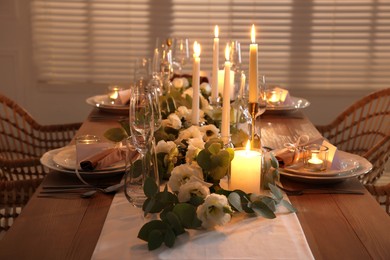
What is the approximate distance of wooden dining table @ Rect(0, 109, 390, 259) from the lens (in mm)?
1370

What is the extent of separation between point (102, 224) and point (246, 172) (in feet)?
1.19

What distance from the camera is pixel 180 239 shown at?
4.55 ft

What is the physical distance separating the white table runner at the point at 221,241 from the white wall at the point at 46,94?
2.87 metres

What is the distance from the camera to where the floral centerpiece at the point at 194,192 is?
1.38m

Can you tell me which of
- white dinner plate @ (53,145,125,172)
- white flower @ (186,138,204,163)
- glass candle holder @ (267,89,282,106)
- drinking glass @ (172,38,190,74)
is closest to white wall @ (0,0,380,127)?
drinking glass @ (172,38,190,74)

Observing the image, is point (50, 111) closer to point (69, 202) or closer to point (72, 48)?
point (72, 48)

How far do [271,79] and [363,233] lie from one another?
288 centimetres

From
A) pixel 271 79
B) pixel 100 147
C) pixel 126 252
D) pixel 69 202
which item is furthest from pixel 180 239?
pixel 271 79

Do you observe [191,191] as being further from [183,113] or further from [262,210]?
[183,113]

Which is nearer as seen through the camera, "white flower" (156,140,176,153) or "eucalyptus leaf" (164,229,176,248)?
"eucalyptus leaf" (164,229,176,248)

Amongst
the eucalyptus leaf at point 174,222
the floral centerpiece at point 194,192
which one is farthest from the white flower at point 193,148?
the eucalyptus leaf at point 174,222

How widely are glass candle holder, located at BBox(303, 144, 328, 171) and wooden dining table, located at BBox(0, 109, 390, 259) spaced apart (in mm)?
71

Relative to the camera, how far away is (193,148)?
1.67 metres

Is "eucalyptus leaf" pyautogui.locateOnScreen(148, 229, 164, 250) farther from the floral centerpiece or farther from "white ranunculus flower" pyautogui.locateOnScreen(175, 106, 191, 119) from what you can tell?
"white ranunculus flower" pyautogui.locateOnScreen(175, 106, 191, 119)
